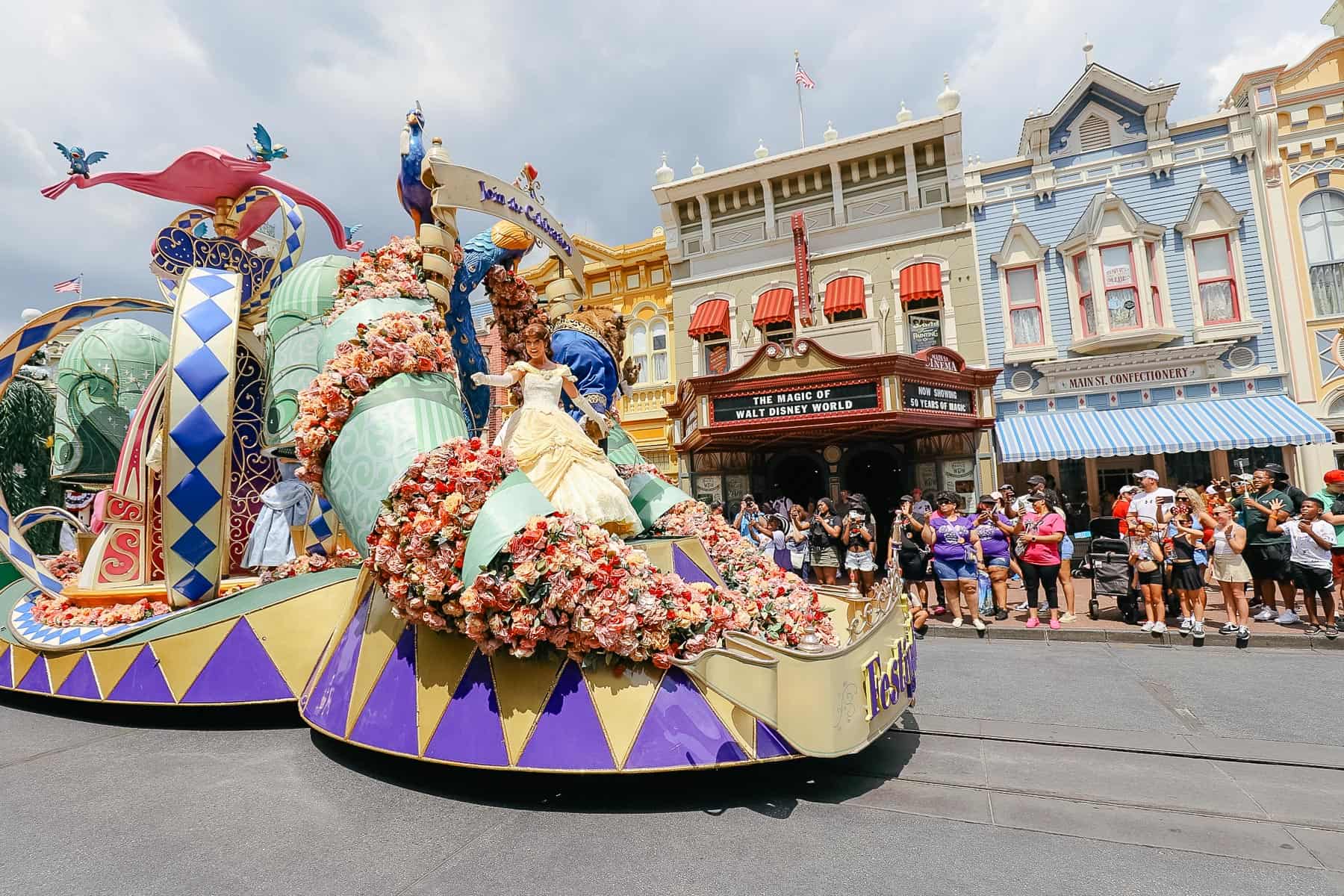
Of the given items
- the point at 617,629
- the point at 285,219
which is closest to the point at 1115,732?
the point at 617,629

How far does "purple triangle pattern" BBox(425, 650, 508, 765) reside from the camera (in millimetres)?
3545

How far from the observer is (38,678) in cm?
541

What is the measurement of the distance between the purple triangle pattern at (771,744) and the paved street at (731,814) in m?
0.29

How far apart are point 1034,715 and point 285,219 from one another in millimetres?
8392

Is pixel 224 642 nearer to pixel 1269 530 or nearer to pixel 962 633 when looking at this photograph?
pixel 962 633

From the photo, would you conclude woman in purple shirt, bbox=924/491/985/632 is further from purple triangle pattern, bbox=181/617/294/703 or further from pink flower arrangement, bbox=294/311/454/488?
→ purple triangle pattern, bbox=181/617/294/703

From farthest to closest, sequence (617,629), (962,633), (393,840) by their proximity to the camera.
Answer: (962,633), (617,629), (393,840)

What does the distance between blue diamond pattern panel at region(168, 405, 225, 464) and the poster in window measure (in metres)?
14.8

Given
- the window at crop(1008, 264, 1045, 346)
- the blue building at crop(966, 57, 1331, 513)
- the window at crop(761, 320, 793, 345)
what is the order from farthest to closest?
the window at crop(761, 320, 793, 345) < the window at crop(1008, 264, 1045, 346) < the blue building at crop(966, 57, 1331, 513)

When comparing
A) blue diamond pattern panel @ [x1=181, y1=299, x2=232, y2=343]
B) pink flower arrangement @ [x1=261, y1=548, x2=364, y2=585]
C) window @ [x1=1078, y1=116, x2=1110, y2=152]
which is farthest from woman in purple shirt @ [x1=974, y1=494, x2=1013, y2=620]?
window @ [x1=1078, y1=116, x2=1110, y2=152]

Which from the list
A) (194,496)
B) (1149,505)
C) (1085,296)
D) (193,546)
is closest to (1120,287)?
(1085,296)

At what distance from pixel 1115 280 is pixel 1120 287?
0.64ft

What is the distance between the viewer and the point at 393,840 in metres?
3.21

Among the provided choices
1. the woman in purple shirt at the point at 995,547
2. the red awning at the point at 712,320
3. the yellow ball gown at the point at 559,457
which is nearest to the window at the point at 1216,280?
the woman in purple shirt at the point at 995,547
